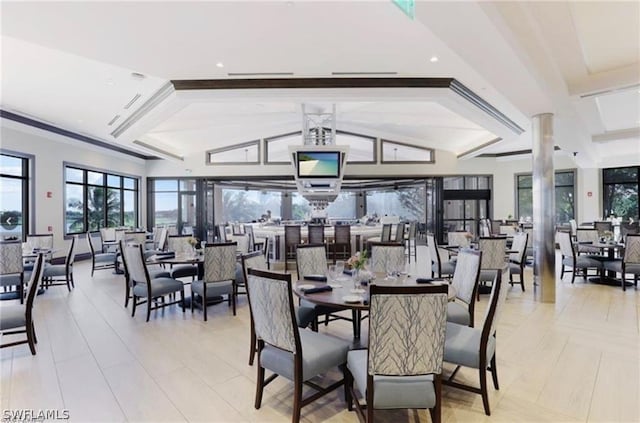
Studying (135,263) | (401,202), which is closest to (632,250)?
(135,263)

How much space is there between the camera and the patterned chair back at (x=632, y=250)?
5.35 metres

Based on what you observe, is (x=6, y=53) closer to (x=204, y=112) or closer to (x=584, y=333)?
(x=204, y=112)

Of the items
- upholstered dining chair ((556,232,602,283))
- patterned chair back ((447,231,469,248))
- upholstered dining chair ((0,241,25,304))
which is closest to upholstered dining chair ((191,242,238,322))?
upholstered dining chair ((0,241,25,304))

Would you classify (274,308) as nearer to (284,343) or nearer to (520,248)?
(284,343)

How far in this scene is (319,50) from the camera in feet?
12.0

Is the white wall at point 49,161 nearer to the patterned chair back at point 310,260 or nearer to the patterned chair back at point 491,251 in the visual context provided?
the patterned chair back at point 310,260

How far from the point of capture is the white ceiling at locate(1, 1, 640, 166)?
287cm

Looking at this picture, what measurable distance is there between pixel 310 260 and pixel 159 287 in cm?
207

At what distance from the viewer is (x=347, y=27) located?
10.5ft

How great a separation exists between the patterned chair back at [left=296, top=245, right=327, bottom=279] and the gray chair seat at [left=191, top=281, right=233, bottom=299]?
112cm

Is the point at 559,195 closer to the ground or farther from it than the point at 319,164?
closer to the ground

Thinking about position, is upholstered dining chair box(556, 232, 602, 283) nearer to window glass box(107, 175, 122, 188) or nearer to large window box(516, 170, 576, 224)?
large window box(516, 170, 576, 224)

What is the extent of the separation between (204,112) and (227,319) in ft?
16.5

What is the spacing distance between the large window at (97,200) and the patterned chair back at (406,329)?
9359mm
